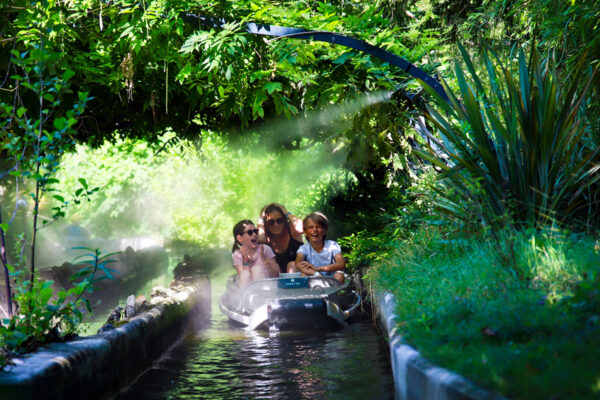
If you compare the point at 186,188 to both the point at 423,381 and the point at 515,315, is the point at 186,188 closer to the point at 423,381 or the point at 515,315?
the point at 515,315

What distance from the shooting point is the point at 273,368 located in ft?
21.8

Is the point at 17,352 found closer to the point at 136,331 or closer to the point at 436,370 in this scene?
the point at 136,331

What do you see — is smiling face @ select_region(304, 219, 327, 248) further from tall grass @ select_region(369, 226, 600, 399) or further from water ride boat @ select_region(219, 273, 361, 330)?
tall grass @ select_region(369, 226, 600, 399)

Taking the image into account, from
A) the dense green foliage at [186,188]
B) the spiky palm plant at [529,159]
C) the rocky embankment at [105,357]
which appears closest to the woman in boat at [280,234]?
the rocky embankment at [105,357]

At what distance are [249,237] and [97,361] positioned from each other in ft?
17.0

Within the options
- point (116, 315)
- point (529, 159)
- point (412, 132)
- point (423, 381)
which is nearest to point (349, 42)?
point (412, 132)

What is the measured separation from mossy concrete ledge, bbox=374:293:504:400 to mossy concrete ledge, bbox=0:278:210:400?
2.34 metres

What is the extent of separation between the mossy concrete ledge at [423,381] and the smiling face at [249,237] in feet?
16.8

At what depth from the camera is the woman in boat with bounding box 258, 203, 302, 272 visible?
11305 millimetres

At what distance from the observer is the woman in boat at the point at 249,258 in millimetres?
10336

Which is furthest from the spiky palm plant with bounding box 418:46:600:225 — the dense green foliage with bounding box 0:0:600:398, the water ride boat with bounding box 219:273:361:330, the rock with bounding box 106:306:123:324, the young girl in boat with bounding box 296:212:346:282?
the rock with bounding box 106:306:123:324

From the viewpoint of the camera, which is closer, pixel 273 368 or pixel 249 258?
pixel 273 368

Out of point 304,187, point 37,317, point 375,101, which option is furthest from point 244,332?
point 304,187

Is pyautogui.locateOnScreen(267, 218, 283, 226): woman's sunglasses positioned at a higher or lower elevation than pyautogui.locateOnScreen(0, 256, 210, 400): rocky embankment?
higher
